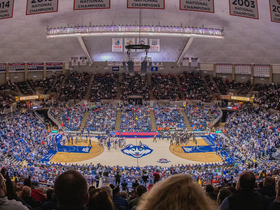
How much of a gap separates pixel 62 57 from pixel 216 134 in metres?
30.3

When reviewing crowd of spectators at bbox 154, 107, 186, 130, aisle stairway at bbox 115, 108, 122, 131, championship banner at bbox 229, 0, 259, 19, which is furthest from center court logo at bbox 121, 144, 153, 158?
championship banner at bbox 229, 0, 259, 19

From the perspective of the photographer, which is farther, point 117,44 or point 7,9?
point 117,44

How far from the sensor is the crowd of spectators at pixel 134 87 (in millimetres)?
43778

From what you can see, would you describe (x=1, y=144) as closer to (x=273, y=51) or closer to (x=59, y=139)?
(x=59, y=139)

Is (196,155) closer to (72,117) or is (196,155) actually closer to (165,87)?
(72,117)

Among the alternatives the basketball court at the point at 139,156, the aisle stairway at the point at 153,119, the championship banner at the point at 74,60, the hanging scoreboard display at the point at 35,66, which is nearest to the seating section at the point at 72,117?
the basketball court at the point at 139,156

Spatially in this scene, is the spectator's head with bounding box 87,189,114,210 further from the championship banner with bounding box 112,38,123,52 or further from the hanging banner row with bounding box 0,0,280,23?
the championship banner with bounding box 112,38,123,52

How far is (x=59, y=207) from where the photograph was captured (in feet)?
7.58

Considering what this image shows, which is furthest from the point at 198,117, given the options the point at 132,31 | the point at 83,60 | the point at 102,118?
the point at 83,60

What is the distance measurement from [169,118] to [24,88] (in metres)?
26.4

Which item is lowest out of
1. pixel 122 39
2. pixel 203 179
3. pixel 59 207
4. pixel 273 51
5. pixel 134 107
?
pixel 203 179

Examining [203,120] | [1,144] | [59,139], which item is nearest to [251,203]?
[1,144]

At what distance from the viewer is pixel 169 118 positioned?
3769cm

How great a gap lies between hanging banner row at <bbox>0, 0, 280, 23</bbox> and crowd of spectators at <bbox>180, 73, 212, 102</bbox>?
89.2 feet
